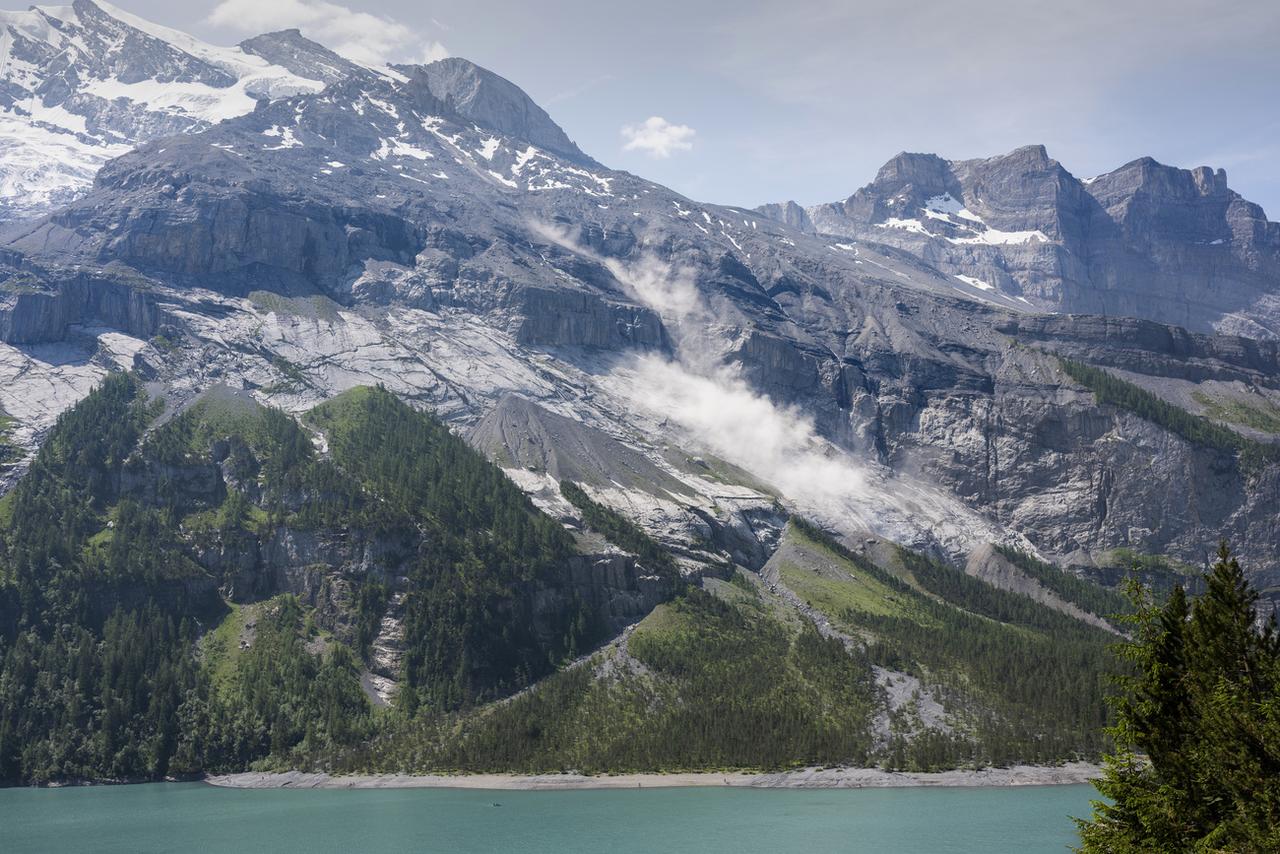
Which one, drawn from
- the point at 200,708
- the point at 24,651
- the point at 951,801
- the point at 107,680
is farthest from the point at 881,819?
the point at 24,651

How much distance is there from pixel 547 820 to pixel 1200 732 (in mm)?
109468

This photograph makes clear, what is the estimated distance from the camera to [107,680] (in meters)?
194

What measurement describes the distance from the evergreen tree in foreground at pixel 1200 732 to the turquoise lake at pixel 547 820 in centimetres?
7547

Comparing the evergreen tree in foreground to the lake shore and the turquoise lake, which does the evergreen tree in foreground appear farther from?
the lake shore

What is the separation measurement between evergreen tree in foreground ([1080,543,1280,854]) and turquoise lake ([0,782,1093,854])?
7547cm

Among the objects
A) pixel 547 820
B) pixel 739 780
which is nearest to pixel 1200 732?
pixel 547 820

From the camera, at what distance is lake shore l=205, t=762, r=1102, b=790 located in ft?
557

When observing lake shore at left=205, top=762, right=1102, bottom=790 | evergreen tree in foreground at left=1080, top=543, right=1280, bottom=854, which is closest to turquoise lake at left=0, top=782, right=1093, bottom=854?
lake shore at left=205, top=762, right=1102, bottom=790

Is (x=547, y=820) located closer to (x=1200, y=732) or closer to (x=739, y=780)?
(x=739, y=780)

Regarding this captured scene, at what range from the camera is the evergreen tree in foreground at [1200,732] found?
40.2m

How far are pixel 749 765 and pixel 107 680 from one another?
107m

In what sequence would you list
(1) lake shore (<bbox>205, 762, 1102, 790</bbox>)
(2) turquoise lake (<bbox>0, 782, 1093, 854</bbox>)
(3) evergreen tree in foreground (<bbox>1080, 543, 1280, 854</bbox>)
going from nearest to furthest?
(3) evergreen tree in foreground (<bbox>1080, 543, 1280, 854</bbox>) → (2) turquoise lake (<bbox>0, 782, 1093, 854</bbox>) → (1) lake shore (<bbox>205, 762, 1102, 790</bbox>)

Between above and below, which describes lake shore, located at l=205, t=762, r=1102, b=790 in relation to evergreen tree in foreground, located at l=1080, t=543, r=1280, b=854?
below

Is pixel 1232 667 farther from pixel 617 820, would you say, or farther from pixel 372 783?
pixel 372 783
